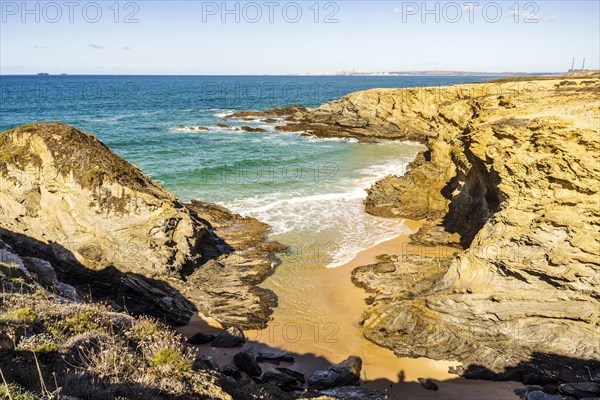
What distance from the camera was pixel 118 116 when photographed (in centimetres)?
6525

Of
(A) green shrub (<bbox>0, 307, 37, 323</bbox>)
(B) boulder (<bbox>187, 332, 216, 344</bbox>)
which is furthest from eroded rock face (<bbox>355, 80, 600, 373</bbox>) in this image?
(A) green shrub (<bbox>0, 307, 37, 323</bbox>)

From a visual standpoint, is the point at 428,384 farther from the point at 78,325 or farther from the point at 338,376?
the point at 78,325

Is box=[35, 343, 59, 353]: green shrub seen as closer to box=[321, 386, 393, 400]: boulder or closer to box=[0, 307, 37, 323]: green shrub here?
box=[0, 307, 37, 323]: green shrub

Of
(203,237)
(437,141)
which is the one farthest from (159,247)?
(437,141)

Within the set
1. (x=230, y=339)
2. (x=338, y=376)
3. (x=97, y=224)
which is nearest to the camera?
(x=338, y=376)

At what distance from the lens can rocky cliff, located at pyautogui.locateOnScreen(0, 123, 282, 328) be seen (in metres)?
13.9

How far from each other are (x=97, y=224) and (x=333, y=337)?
860 cm

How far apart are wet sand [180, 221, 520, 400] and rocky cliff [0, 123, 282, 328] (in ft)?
3.20

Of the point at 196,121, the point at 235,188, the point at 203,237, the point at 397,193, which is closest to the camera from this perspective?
the point at 203,237

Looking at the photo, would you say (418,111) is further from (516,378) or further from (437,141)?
(516,378)

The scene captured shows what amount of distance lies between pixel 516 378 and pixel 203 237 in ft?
37.3

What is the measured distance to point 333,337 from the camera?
40.9ft

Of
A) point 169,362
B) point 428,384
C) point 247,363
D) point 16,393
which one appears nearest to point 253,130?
point 247,363

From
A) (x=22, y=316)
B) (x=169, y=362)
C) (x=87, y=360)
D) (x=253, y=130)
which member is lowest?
(x=169, y=362)
